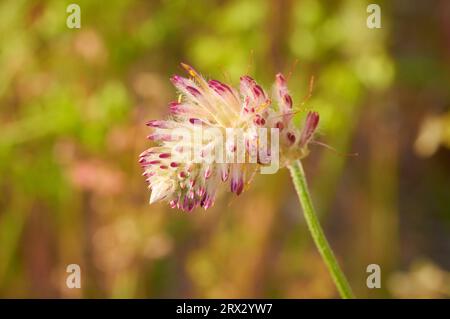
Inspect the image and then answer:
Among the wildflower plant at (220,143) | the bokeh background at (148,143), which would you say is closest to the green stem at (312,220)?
the wildflower plant at (220,143)

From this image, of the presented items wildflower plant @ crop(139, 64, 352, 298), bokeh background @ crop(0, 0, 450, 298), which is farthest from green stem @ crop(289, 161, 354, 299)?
bokeh background @ crop(0, 0, 450, 298)

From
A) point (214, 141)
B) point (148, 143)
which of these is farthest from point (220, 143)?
point (148, 143)

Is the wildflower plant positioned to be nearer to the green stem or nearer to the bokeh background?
the green stem

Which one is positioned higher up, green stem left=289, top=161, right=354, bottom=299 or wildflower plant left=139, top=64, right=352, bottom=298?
wildflower plant left=139, top=64, right=352, bottom=298

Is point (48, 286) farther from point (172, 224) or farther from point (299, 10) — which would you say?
point (299, 10)

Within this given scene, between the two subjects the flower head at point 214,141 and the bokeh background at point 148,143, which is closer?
the flower head at point 214,141

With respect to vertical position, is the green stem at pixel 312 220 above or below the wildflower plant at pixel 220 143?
below

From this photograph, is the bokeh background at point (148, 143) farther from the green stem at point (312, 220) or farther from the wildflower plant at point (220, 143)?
the wildflower plant at point (220, 143)
